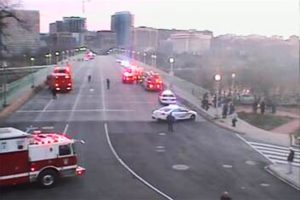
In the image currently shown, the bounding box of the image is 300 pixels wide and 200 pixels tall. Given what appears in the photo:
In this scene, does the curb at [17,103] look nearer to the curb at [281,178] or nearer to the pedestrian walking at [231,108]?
the pedestrian walking at [231,108]

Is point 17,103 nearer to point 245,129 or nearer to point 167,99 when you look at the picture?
point 167,99

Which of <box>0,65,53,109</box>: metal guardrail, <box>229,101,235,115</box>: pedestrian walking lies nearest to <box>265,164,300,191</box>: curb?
<box>229,101,235,115</box>: pedestrian walking

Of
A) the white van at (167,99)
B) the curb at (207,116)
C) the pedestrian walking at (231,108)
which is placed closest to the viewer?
the curb at (207,116)

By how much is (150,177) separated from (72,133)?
22.7 ft

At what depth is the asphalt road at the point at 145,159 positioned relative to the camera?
416 inches

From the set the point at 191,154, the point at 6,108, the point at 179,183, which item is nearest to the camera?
the point at 179,183

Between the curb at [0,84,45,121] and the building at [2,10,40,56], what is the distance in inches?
108

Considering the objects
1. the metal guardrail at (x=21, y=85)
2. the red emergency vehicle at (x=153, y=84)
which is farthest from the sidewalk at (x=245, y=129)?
the metal guardrail at (x=21, y=85)

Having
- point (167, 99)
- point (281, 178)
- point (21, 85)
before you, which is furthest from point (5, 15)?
point (281, 178)

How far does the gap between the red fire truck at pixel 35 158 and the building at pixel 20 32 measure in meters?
12.3

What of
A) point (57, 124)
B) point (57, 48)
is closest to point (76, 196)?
point (57, 124)

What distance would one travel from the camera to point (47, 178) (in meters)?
10.8

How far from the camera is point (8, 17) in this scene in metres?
Result: 23.6

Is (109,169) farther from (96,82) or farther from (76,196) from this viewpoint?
(96,82)
